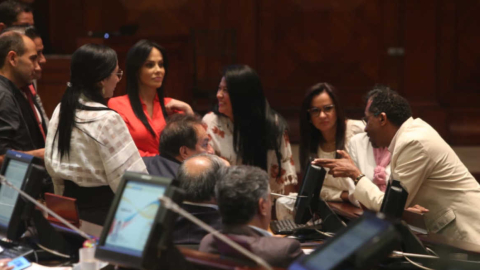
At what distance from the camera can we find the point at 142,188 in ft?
6.14

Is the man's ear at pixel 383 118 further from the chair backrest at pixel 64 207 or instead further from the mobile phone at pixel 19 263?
the mobile phone at pixel 19 263

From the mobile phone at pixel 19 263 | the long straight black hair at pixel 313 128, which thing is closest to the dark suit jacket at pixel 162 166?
the mobile phone at pixel 19 263

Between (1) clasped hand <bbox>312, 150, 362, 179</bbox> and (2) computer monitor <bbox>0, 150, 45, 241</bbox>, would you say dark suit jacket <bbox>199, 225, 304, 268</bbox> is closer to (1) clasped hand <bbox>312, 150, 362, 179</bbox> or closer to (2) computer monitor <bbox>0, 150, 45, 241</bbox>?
(2) computer monitor <bbox>0, 150, 45, 241</bbox>

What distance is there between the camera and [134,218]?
1.86 metres

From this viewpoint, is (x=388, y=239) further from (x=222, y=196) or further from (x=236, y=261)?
(x=222, y=196)

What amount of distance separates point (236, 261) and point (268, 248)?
132mm

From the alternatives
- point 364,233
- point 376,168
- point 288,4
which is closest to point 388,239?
point 364,233

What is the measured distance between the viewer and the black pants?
266 centimetres

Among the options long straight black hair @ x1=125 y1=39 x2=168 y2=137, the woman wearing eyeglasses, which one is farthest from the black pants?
the woman wearing eyeglasses

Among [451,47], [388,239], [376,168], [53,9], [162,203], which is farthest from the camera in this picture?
[53,9]

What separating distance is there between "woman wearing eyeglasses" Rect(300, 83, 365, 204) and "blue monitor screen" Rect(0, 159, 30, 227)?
73.9 inches

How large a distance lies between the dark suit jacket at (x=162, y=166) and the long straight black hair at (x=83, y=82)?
1.25 ft

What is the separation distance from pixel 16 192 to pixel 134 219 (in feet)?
2.19

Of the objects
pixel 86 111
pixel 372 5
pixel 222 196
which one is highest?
pixel 372 5
